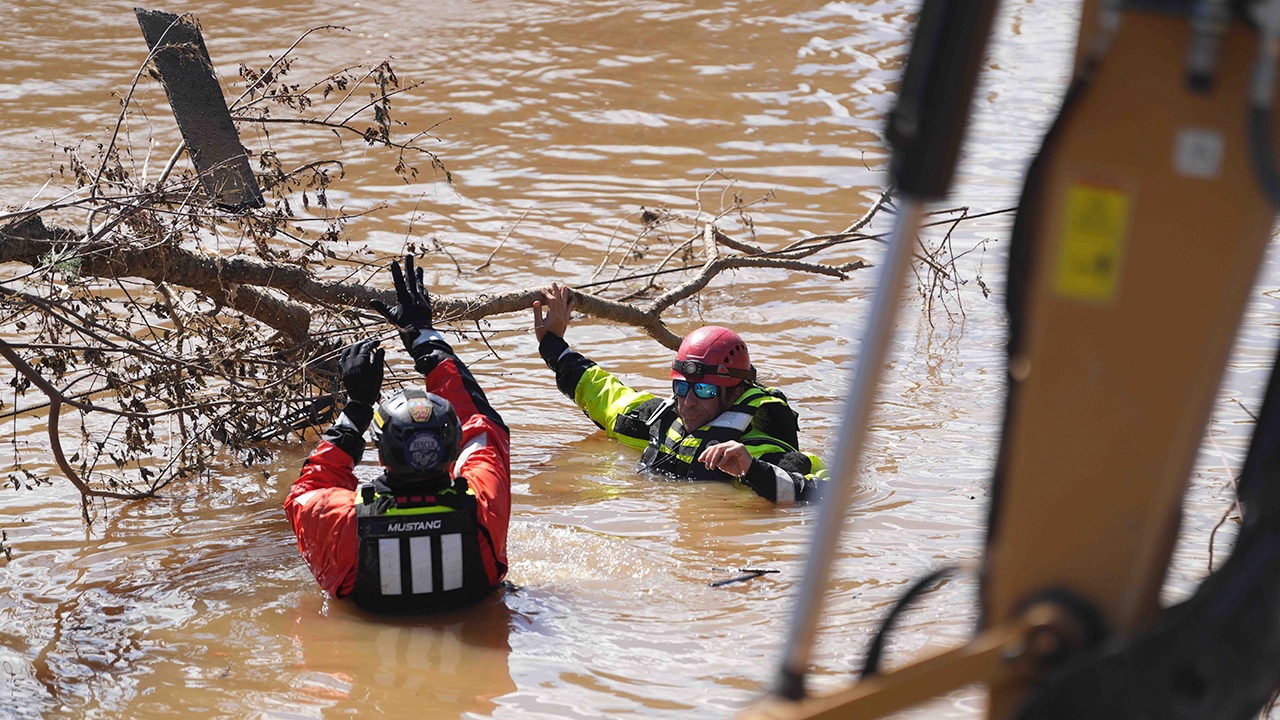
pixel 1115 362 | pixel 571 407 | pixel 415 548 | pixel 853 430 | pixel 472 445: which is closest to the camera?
pixel 853 430

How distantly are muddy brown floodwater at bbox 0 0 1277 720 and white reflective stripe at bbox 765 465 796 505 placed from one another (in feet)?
0.47

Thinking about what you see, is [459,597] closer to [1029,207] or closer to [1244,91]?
[1029,207]

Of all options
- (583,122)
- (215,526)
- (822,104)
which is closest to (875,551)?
(215,526)

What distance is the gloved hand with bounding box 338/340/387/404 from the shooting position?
5.08m

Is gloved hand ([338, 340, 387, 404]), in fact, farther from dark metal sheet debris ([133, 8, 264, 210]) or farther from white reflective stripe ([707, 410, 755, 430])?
white reflective stripe ([707, 410, 755, 430])

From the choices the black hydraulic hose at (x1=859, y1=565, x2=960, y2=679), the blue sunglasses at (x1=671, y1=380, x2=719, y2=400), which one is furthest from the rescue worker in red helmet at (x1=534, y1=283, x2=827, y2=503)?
the black hydraulic hose at (x1=859, y1=565, x2=960, y2=679)

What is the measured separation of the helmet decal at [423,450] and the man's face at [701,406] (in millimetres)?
2459

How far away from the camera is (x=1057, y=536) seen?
6.84ft

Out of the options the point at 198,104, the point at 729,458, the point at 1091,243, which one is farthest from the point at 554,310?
the point at 1091,243

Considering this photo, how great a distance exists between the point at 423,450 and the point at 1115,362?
294 centimetres

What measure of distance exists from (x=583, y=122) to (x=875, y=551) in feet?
34.2

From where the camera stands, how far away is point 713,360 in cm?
673

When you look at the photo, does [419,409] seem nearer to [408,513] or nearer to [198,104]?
[408,513]

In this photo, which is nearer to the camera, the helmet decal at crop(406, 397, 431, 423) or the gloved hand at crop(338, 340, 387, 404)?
the helmet decal at crop(406, 397, 431, 423)
